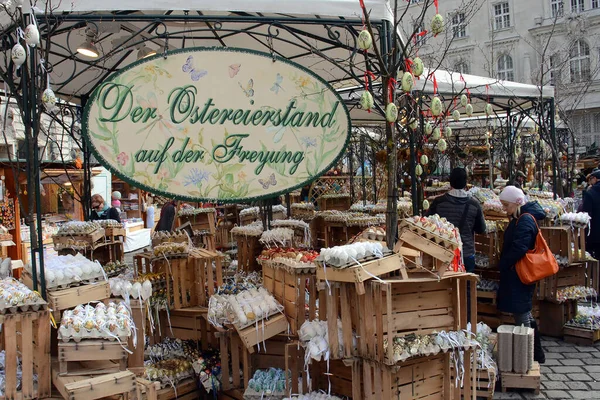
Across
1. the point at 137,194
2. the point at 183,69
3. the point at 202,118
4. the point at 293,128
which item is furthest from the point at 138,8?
the point at 137,194

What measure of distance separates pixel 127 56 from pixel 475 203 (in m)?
4.54

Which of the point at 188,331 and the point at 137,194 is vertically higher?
the point at 137,194

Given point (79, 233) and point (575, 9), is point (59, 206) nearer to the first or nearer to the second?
point (79, 233)

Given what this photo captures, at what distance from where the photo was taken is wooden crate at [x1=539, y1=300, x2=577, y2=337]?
6465 millimetres

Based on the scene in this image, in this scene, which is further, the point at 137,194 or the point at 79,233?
the point at 137,194

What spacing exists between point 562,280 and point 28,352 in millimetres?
5893

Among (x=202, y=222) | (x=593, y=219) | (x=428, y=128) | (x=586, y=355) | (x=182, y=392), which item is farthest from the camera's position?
(x=202, y=222)

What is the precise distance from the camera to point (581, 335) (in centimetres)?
627

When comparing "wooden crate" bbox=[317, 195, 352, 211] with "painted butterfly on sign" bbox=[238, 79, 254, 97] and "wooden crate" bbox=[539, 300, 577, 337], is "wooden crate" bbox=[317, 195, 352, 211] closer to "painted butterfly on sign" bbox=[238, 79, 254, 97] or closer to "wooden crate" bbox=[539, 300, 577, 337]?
"wooden crate" bbox=[539, 300, 577, 337]

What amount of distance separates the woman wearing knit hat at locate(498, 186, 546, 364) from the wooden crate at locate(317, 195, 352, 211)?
686cm

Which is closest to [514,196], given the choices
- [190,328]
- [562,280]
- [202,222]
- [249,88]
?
[562,280]

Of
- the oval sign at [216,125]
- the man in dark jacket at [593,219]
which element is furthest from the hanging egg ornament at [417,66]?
the man in dark jacket at [593,219]

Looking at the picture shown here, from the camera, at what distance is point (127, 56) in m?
6.60

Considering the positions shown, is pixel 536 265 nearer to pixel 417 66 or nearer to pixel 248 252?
pixel 417 66
